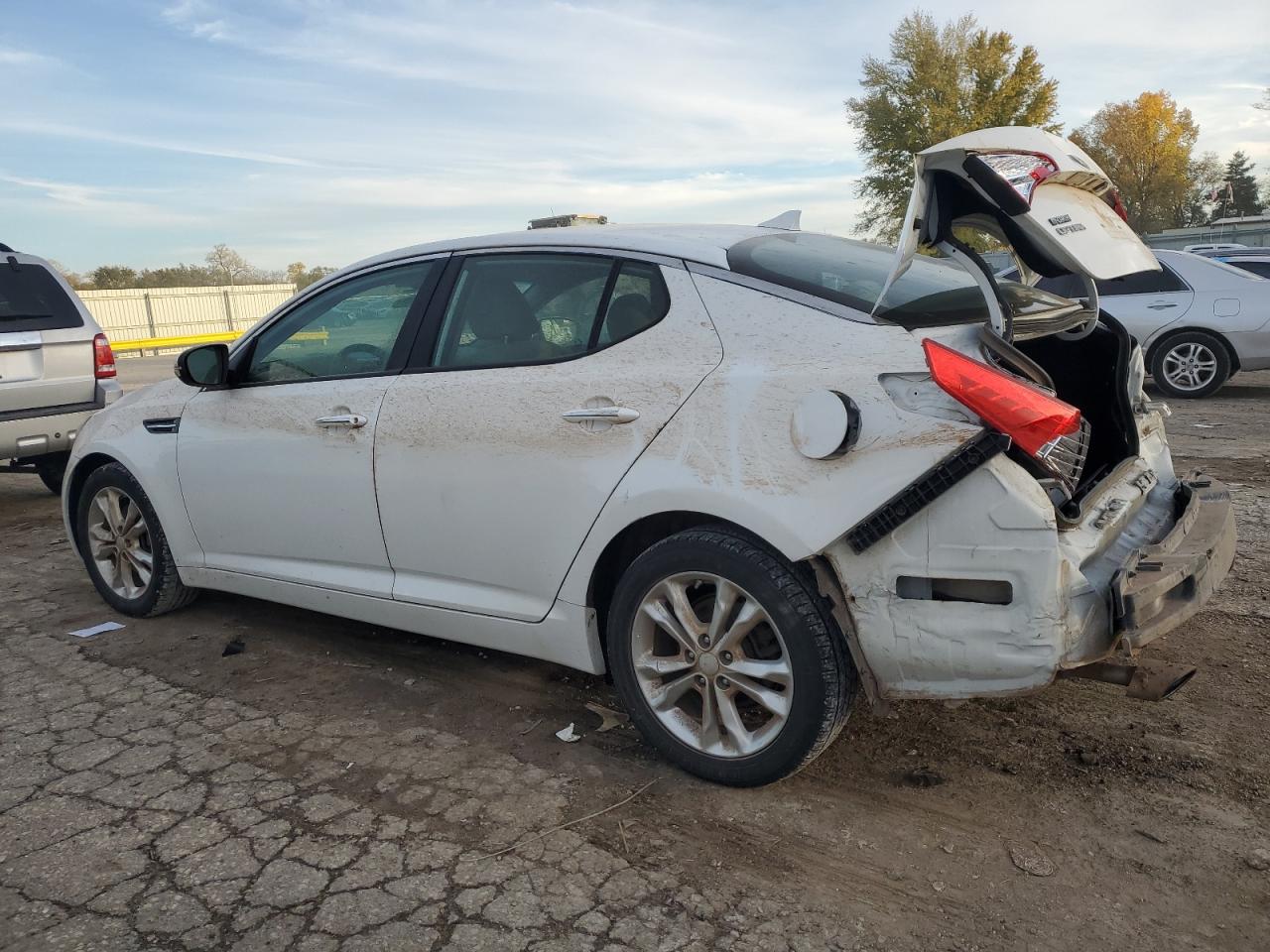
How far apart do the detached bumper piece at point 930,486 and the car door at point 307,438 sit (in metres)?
1.87

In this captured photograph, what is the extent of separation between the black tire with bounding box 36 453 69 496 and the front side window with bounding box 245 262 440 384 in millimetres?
4591

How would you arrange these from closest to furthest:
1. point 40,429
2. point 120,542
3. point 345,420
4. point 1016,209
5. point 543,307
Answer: point 1016,209 < point 543,307 < point 345,420 < point 120,542 < point 40,429

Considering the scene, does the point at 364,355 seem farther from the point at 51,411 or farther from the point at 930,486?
the point at 51,411

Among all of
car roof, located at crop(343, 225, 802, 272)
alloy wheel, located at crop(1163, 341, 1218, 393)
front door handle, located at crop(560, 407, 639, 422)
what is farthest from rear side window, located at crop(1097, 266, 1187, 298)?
front door handle, located at crop(560, 407, 639, 422)

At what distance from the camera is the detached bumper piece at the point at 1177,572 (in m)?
2.47

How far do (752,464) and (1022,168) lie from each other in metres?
1.07

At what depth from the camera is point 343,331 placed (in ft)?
12.8

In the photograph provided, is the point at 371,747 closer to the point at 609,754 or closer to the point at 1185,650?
the point at 609,754

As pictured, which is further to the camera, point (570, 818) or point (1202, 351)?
point (1202, 351)

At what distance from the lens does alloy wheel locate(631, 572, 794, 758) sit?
2781 mm

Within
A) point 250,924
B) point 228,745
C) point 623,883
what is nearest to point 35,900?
point 250,924

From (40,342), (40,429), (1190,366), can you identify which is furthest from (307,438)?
(1190,366)

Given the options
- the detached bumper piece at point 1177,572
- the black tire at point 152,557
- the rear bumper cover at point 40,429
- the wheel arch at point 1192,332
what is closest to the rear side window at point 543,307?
the detached bumper piece at point 1177,572

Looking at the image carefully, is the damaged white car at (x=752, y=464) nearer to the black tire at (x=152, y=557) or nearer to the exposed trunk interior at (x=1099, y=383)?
the exposed trunk interior at (x=1099, y=383)
